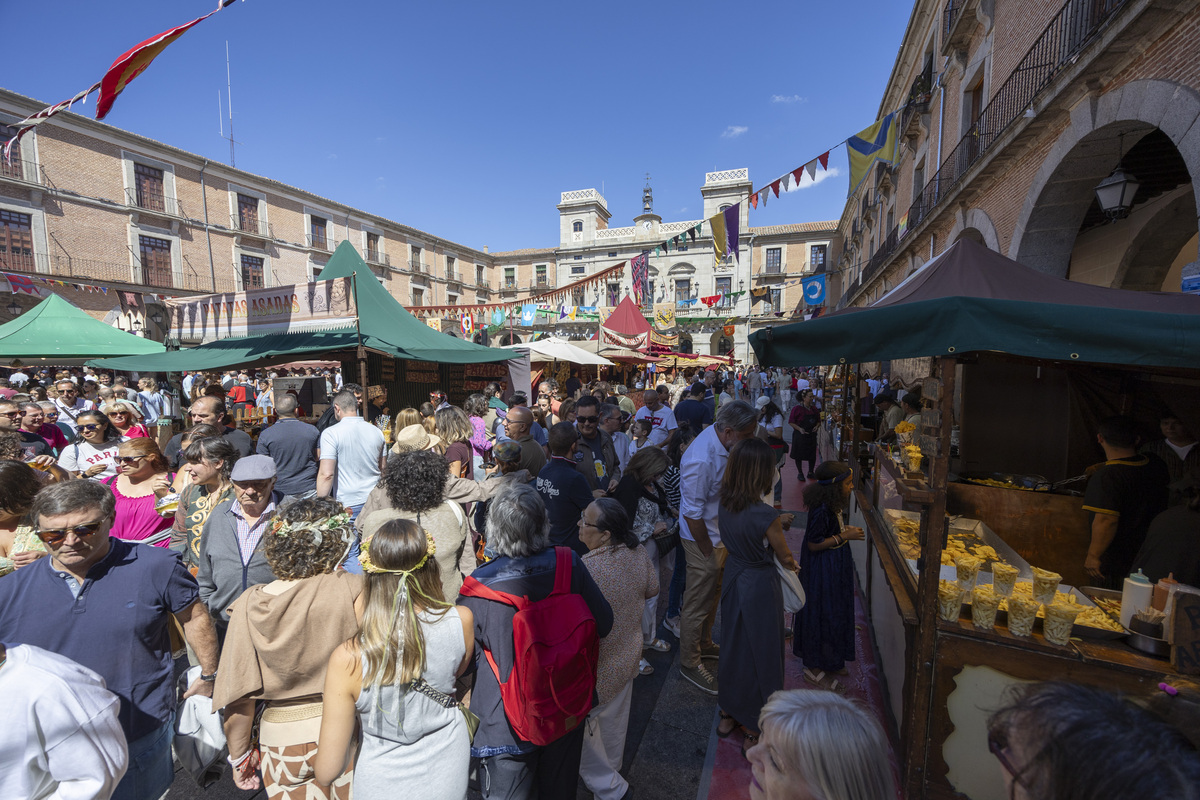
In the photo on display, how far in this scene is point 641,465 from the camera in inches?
131

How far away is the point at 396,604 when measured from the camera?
1.63 m

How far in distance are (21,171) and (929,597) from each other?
27295 mm

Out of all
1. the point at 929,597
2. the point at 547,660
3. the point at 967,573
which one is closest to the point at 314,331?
the point at 547,660

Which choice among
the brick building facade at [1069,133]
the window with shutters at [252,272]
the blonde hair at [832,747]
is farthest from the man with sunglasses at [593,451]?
the window with shutters at [252,272]

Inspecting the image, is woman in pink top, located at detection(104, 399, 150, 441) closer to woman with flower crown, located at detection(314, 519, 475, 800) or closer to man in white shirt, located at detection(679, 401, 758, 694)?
woman with flower crown, located at detection(314, 519, 475, 800)

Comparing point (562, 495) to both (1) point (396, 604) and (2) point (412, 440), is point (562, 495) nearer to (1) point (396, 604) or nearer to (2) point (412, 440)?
(1) point (396, 604)

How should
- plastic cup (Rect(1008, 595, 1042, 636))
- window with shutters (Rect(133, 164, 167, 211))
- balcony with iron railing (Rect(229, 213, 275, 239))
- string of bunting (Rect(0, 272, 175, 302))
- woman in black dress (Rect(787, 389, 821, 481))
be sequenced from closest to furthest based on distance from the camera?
plastic cup (Rect(1008, 595, 1042, 636)), woman in black dress (Rect(787, 389, 821, 481)), string of bunting (Rect(0, 272, 175, 302)), window with shutters (Rect(133, 164, 167, 211)), balcony with iron railing (Rect(229, 213, 275, 239))

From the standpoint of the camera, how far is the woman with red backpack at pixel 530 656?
1.77 meters

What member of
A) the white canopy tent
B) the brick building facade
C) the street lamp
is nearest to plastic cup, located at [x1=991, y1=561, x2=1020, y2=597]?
the brick building facade

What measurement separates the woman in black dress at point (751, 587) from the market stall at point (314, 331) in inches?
173

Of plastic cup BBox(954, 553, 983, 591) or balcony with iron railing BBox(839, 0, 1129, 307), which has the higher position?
balcony with iron railing BBox(839, 0, 1129, 307)

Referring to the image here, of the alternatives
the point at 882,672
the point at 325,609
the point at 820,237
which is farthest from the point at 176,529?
the point at 820,237

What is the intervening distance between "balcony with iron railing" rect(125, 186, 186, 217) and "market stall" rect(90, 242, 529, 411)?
1822 cm

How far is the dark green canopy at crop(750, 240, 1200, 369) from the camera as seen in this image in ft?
6.23
